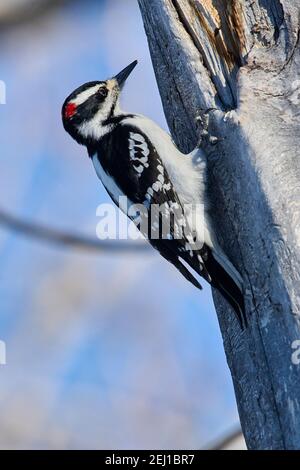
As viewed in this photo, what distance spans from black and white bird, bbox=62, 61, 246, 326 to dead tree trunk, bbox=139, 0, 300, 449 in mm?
87

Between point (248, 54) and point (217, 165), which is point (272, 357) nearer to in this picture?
point (217, 165)

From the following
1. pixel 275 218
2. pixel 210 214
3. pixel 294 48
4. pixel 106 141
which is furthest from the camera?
pixel 106 141

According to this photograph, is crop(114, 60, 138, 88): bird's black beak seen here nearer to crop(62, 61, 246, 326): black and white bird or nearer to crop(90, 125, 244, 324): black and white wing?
crop(62, 61, 246, 326): black and white bird

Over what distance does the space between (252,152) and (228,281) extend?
1.64ft

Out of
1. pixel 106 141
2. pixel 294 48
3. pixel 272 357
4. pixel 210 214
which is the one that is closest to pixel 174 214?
pixel 210 214

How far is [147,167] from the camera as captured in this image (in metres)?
3.92

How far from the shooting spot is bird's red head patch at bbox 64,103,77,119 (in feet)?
14.6

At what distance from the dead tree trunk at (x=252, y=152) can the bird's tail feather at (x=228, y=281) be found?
4cm

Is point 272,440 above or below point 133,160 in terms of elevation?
below

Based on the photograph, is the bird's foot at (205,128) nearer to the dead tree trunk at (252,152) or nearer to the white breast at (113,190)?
the dead tree trunk at (252,152)

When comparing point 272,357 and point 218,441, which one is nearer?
point 272,357

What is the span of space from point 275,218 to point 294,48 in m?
0.85

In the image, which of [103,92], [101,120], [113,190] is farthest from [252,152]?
[103,92]
